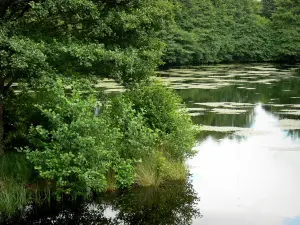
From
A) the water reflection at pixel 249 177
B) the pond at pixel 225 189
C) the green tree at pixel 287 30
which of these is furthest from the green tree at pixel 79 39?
A: the green tree at pixel 287 30

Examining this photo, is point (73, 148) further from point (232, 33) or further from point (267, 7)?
point (267, 7)

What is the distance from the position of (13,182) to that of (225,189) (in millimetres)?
4969

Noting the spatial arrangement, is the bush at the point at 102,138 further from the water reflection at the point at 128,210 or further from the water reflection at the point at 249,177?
the water reflection at the point at 249,177

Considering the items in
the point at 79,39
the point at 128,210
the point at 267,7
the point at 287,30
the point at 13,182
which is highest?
the point at 267,7

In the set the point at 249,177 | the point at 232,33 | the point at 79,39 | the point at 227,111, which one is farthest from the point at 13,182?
the point at 232,33

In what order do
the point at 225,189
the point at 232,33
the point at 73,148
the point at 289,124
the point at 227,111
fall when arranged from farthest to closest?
the point at 232,33 < the point at 227,111 < the point at 289,124 < the point at 225,189 < the point at 73,148

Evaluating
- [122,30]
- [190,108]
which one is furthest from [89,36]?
[190,108]

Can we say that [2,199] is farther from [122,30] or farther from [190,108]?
[190,108]

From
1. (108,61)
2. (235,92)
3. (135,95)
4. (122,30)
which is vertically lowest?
(235,92)

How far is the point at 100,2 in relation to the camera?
1073 centimetres

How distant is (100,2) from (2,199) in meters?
4.99

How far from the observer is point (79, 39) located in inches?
427

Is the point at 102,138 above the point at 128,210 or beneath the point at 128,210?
above

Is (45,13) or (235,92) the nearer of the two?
(45,13)
